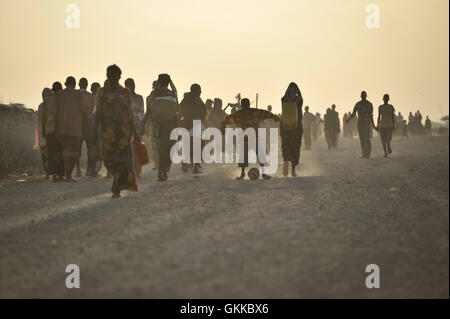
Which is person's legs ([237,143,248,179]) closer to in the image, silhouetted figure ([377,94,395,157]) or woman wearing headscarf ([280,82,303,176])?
woman wearing headscarf ([280,82,303,176])

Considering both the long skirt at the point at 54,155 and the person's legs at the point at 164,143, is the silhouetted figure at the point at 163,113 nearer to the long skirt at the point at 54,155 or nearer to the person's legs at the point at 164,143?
the person's legs at the point at 164,143

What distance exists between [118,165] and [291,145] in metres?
5.17

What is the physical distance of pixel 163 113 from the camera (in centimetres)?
1266

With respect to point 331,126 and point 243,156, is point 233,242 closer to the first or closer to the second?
point 243,156

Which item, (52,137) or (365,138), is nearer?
(52,137)

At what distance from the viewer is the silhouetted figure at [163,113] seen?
41.6 feet

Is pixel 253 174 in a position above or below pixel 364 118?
below

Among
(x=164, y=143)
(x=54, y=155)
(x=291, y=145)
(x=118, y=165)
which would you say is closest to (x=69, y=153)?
(x=54, y=155)

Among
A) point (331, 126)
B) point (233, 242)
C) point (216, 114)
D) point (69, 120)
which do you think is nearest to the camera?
point (233, 242)
